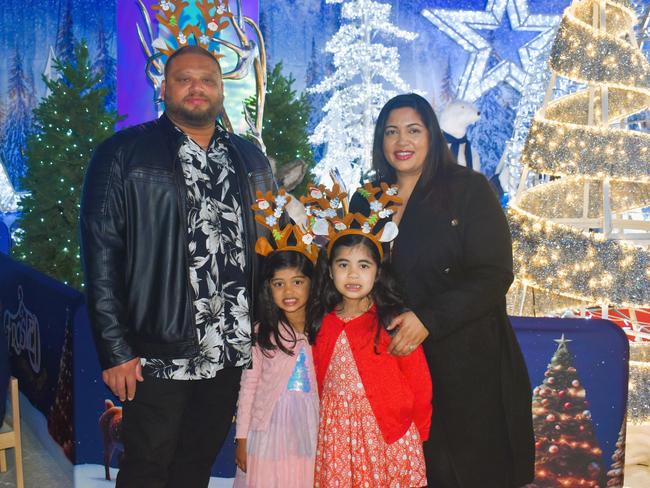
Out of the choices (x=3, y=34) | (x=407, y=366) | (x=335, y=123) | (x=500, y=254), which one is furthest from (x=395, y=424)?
(x=3, y=34)

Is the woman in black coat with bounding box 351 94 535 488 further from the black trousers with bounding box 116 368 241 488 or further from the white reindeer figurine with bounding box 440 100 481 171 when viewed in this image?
the white reindeer figurine with bounding box 440 100 481 171

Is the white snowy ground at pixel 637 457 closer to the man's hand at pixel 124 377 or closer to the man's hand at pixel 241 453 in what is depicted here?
the man's hand at pixel 241 453

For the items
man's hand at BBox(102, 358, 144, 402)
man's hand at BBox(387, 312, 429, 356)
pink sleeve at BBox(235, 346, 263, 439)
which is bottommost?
pink sleeve at BBox(235, 346, 263, 439)

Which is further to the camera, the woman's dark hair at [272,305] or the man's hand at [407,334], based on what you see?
the woman's dark hair at [272,305]

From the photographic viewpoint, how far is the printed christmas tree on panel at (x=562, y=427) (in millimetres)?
2539

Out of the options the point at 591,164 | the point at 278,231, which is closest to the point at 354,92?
the point at 591,164

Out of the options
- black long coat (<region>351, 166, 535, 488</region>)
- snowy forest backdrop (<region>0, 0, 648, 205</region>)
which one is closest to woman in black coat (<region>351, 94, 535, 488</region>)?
black long coat (<region>351, 166, 535, 488</region>)

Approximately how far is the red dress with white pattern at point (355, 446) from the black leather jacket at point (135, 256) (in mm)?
496

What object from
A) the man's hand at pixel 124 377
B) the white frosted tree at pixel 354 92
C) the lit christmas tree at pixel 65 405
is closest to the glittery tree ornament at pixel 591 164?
the man's hand at pixel 124 377

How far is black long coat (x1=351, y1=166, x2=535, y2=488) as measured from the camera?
189 cm

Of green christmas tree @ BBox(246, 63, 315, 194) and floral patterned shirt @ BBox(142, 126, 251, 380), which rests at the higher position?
green christmas tree @ BBox(246, 63, 315, 194)

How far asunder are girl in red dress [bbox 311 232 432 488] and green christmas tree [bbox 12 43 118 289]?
3980 millimetres

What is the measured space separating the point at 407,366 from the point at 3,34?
941 cm

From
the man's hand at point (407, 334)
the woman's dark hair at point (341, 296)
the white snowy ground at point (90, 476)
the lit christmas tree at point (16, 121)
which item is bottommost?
the white snowy ground at point (90, 476)
